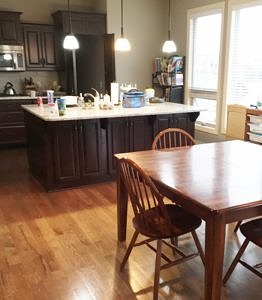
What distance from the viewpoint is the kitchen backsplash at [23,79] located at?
6.32 metres

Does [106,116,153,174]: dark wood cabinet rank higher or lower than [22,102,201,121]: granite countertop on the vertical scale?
lower

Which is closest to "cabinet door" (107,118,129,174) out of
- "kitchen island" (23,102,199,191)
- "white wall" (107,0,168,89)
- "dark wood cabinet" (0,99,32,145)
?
"kitchen island" (23,102,199,191)

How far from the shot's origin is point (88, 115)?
377 cm

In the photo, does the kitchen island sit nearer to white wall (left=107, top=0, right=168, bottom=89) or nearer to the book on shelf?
the book on shelf

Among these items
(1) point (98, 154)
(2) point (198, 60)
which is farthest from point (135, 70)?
(1) point (98, 154)

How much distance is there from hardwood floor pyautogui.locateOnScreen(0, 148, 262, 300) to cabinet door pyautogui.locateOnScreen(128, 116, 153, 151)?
2.84 ft

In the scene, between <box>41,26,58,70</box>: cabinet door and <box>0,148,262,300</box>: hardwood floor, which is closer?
<box>0,148,262,300</box>: hardwood floor

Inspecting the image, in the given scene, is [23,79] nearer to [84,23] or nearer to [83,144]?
[84,23]

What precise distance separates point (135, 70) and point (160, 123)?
2.62 meters

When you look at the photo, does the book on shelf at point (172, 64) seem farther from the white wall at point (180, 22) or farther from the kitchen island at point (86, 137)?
the kitchen island at point (86, 137)

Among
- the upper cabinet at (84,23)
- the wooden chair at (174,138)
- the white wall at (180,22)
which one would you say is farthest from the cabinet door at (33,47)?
the wooden chair at (174,138)

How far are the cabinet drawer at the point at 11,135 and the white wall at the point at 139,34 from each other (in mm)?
2076

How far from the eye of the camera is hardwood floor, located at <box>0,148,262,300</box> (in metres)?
2.12

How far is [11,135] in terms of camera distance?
593 cm
